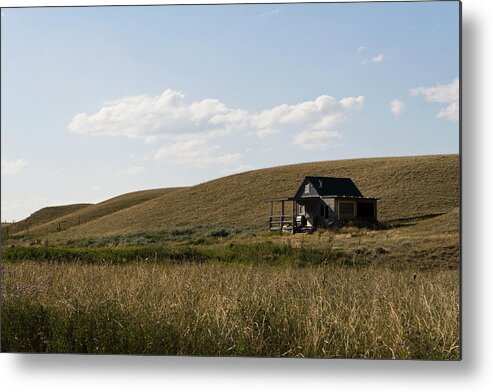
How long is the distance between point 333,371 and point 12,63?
3178 millimetres

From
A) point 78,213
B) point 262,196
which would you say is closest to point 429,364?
point 262,196

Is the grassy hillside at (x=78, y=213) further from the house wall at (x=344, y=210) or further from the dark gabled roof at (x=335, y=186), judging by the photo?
the house wall at (x=344, y=210)

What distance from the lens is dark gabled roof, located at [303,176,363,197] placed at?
4.95 metres

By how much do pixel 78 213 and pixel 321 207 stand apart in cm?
177

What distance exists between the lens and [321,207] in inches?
201

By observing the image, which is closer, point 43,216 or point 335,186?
point 335,186

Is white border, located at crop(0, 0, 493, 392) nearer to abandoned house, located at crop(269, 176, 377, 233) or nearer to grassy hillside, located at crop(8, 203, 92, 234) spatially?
abandoned house, located at crop(269, 176, 377, 233)

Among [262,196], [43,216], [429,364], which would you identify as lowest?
[429,364]

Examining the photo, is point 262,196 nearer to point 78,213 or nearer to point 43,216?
point 78,213

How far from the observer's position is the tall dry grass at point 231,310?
452 cm

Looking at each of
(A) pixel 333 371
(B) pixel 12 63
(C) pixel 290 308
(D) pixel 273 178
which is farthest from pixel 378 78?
(B) pixel 12 63

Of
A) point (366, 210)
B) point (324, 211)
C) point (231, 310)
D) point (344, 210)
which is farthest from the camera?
point (324, 211)

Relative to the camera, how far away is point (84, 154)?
16.8 ft

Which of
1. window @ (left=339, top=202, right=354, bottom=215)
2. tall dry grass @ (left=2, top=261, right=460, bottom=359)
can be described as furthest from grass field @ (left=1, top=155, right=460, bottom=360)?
window @ (left=339, top=202, right=354, bottom=215)
